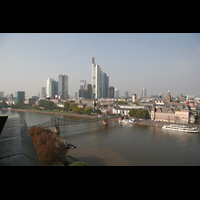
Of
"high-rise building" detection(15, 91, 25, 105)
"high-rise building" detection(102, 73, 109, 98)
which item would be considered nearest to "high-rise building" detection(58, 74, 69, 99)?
"high-rise building" detection(102, 73, 109, 98)

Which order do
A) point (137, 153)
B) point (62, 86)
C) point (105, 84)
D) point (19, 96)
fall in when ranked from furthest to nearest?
point (105, 84)
point (62, 86)
point (19, 96)
point (137, 153)

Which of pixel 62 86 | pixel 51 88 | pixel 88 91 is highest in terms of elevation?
pixel 62 86

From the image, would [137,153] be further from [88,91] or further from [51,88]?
[51,88]

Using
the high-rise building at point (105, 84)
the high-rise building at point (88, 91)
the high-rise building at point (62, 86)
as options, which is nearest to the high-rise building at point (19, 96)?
the high-rise building at point (62, 86)

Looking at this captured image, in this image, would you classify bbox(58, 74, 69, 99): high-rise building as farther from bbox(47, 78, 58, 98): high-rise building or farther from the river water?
the river water

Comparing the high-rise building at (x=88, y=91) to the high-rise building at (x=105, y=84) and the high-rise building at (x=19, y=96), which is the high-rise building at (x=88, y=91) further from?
the high-rise building at (x=19, y=96)

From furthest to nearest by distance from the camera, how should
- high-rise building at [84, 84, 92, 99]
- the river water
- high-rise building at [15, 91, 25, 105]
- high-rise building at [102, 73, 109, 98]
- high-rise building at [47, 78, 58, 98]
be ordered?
high-rise building at [102, 73, 109, 98] → high-rise building at [47, 78, 58, 98] → high-rise building at [84, 84, 92, 99] → high-rise building at [15, 91, 25, 105] → the river water

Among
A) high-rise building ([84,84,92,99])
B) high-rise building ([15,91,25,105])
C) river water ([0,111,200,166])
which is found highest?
high-rise building ([84,84,92,99])

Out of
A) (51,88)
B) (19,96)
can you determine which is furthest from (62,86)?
(19,96)
